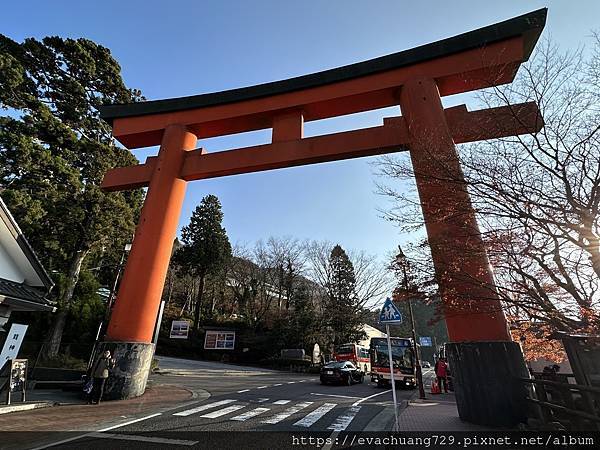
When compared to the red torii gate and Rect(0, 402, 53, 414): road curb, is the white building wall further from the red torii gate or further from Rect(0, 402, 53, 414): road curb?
Rect(0, 402, 53, 414): road curb

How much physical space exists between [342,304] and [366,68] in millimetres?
24288

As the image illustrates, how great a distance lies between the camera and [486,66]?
9.02 m

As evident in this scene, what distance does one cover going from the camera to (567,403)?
476cm

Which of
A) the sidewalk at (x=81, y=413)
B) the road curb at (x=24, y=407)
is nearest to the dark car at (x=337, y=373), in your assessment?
the sidewalk at (x=81, y=413)

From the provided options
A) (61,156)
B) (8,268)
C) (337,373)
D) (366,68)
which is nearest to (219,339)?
(337,373)

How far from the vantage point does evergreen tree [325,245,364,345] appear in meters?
30.4

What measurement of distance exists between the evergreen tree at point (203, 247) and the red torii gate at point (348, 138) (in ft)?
68.6

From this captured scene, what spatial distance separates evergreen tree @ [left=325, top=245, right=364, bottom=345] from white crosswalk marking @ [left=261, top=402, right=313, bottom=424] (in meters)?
20.8

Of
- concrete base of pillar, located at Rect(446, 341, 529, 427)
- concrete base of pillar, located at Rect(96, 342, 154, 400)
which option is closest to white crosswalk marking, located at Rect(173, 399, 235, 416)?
concrete base of pillar, located at Rect(96, 342, 154, 400)

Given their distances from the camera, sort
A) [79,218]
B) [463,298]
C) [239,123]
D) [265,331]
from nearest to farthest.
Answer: [463,298] < [239,123] < [79,218] < [265,331]

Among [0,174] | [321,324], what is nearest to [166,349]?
[321,324]

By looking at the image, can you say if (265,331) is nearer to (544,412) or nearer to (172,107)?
(172,107)

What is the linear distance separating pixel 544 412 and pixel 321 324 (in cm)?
2593

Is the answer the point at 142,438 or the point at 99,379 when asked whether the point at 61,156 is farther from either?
the point at 142,438
